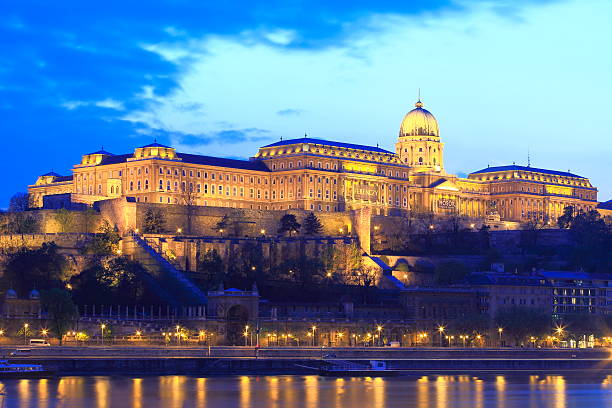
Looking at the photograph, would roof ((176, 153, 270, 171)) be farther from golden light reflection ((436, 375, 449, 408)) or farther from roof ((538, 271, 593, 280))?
golden light reflection ((436, 375, 449, 408))

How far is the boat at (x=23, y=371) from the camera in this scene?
94750mm

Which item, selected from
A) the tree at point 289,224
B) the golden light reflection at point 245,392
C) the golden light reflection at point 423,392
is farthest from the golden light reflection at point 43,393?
the tree at point 289,224

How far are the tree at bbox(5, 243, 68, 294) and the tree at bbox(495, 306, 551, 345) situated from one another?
37.6 metres

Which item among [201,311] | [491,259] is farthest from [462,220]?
[201,311]

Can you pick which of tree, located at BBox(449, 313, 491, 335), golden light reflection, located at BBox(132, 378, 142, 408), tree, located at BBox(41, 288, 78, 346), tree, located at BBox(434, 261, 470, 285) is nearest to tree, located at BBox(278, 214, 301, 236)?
tree, located at BBox(434, 261, 470, 285)

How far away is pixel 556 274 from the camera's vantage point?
5615 inches

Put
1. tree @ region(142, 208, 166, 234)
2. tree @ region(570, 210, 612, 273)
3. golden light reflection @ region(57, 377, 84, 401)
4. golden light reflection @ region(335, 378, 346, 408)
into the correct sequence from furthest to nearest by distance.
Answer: tree @ region(570, 210, 612, 273) < tree @ region(142, 208, 166, 234) < golden light reflection @ region(335, 378, 346, 408) < golden light reflection @ region(57, 377, 84, 401)

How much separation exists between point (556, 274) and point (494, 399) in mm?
53708

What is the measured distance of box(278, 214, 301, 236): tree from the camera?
159 m

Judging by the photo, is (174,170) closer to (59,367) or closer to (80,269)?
(80,269)

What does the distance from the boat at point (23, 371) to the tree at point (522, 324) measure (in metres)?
44.2

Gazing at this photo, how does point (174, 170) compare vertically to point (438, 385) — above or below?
above

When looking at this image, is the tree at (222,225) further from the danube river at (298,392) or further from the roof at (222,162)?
the danube river at (298,392)

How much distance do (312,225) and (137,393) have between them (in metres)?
73.1
